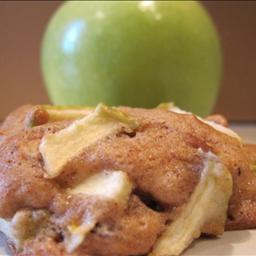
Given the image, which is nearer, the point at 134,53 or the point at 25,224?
the point at 25,224

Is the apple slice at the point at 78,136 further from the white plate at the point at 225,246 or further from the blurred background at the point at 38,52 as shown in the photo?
the blurred background at the point at 38,52

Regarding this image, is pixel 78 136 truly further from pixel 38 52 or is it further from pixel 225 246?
pixel 38 52

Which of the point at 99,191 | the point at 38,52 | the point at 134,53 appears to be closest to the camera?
the point at 99,191

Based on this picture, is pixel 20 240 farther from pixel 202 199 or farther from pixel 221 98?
pixel 221 98

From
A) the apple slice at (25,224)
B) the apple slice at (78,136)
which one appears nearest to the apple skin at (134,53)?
the apple slice at (78,136)

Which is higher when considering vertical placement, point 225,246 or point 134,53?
point 134,53

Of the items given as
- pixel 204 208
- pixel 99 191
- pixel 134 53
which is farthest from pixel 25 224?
pixel 134 53
